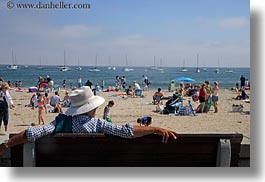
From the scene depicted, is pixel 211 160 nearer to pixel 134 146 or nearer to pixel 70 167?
pixel 134 146

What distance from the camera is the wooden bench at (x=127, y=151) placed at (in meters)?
2.53

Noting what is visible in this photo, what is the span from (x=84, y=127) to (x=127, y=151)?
13.0 inches

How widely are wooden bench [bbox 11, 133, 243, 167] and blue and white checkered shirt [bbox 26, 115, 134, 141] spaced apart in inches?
1.8

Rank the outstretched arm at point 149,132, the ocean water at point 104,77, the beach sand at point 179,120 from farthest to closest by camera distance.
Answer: the ocean water at point 104,77
the beach sand at point 179,120
the outstretched arm at point 149,132

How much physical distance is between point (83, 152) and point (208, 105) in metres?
9.06

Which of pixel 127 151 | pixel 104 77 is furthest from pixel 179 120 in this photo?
pixel 104 77

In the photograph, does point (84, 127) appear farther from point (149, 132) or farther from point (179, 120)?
point (179, 120)

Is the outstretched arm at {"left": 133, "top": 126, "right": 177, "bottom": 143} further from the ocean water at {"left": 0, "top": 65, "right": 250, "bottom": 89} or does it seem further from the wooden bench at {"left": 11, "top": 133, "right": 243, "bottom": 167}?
the ocean water at {"left": 0, "top": 65, "right": 250, "bottom": 89}

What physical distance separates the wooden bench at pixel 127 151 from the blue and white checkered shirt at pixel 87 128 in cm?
5

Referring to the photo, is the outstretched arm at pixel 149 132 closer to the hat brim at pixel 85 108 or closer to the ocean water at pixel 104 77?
the hat brim at pixel 85 108

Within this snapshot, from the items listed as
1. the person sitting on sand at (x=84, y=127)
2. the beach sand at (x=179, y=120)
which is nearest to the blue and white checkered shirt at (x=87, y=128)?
the person sitting on sand at (x=84, y=127)

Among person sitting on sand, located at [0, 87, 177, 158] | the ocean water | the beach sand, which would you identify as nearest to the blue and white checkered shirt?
person sitting on sand, located at [0, 87, 177, 158]

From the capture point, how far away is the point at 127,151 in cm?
259

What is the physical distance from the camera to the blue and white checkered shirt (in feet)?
8.14
